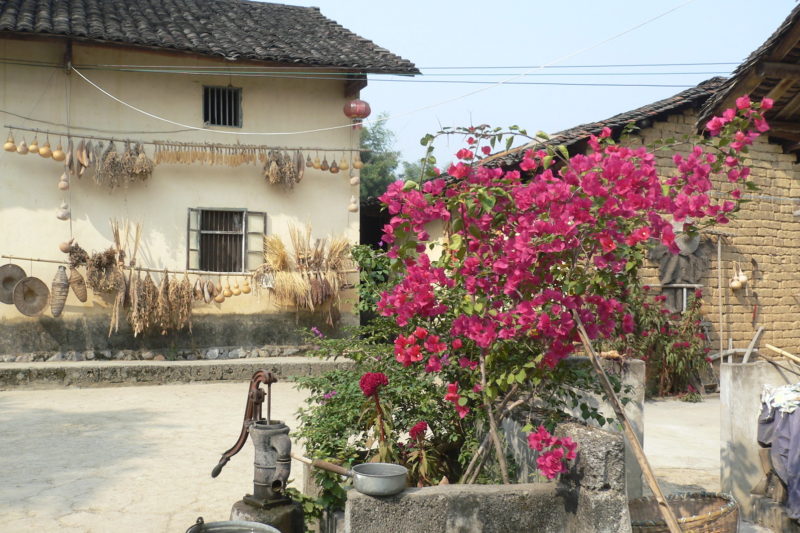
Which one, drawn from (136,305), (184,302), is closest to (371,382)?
(136,305)

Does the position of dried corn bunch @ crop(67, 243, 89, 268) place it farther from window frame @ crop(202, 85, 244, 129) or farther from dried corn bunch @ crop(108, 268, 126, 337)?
window frame @ crop(202, 85, 244, 129)

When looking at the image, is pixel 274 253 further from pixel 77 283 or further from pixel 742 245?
pixel 742 245

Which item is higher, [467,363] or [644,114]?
[644,114]

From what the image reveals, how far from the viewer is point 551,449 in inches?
124

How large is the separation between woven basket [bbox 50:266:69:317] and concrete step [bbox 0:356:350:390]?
796mm

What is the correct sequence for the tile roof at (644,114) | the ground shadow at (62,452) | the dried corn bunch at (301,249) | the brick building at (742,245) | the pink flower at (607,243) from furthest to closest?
1. the dried corn bunch at (301,249)
2. the brick building at (742,245)
3. the tile roof at (644,114)
4. the ground shadow at (62,452)
5. the pink flower at (607,243)

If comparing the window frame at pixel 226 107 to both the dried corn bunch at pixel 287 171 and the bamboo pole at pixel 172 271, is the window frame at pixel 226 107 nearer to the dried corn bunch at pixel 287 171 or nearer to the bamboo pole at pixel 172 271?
the dried corn bunch at pixel 287 171

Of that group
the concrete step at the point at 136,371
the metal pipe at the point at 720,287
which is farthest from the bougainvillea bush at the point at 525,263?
the metal pipe at the point at 720,287

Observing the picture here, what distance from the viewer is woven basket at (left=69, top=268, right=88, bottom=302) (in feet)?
35.8

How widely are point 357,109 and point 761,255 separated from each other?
6776mm

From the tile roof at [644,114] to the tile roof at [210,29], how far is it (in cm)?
307

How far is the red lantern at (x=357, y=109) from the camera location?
489 inches

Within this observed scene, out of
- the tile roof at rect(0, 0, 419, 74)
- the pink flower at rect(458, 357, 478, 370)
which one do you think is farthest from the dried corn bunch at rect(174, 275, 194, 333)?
the pink flower at rect(458, 357, 478, 370)

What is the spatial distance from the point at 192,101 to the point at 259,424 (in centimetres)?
927
